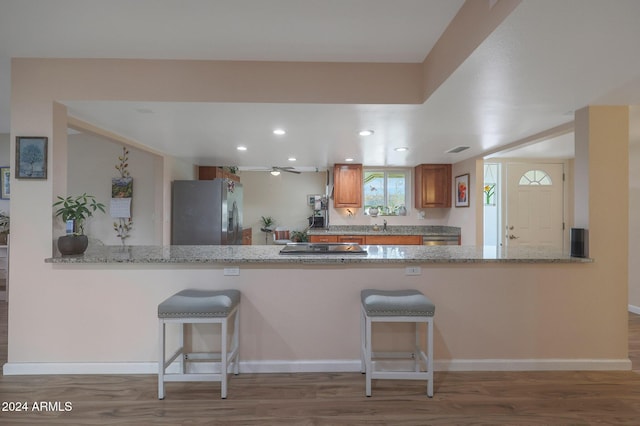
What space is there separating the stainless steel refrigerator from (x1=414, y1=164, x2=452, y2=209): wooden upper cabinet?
10.2 ft

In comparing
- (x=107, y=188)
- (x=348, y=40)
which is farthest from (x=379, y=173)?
(x=107, y=188)

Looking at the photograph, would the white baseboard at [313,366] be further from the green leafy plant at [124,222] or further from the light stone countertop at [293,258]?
the green leafy plant at [124,222]

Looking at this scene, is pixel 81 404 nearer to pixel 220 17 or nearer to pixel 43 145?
pixel 43 145

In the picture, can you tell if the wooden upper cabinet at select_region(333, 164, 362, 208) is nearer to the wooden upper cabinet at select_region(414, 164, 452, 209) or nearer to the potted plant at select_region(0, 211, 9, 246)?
the wooden upper cabinet at select_region(414, 164, 452, 209)

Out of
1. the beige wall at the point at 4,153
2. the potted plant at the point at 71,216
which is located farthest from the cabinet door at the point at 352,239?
the beige wall at the point at 4,153

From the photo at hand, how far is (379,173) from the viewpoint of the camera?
5.54 m

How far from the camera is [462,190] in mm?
4602

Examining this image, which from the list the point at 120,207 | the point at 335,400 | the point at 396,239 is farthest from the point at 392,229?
the point at 120,207

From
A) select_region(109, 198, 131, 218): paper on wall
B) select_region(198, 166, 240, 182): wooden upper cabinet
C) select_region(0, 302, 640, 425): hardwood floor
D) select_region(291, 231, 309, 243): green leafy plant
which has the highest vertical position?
select_region(198, 166, 240, 182): wooden upper cabinet

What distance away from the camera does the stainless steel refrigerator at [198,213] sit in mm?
4242

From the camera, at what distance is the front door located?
4516 millimetres

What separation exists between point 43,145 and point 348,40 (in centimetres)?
225

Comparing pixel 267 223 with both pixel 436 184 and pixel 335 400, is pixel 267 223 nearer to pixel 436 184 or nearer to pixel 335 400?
pixel 436 184

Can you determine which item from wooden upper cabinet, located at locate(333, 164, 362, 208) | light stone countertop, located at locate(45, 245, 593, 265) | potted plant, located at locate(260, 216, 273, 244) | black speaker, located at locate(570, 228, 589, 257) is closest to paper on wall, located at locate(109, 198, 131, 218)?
light stone countertop, located at locate(45, 245, 593, 265)
